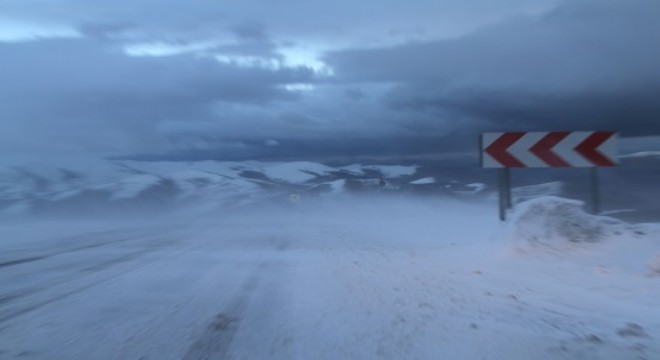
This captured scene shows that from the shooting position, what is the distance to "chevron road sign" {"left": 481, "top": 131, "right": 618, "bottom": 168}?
1489 centimetres

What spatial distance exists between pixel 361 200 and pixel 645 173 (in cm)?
1998

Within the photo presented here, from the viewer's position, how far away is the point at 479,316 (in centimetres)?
798

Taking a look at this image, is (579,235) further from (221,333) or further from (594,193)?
(221,333)

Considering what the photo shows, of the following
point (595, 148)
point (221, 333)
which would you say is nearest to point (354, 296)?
point (221, 333)

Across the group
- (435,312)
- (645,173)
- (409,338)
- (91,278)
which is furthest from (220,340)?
(645,173)

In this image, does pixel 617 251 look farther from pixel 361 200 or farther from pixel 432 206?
pixel 361 200

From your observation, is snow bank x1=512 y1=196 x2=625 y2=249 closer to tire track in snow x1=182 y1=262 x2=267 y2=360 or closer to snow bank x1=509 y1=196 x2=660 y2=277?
snow bank x1=509 y1=196 x2=660 y2=277

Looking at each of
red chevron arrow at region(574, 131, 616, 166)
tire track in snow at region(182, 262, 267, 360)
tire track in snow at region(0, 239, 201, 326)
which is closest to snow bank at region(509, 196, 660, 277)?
red chevron arrow at region(574, 131, 616, 166)

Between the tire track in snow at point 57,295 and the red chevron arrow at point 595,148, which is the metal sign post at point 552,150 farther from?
the tire track in snow at point 57,295

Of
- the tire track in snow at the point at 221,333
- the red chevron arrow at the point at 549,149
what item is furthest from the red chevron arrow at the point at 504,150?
the tire track in snow at the point at 221,333

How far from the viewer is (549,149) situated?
591 inches

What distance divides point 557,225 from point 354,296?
6053mm

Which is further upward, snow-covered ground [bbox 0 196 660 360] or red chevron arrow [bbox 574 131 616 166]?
red chevron arrow [bbox 574 131 616 166]

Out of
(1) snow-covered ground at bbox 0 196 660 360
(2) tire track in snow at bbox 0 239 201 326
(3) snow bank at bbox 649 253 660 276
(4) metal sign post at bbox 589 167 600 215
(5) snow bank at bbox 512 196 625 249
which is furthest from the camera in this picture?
(4) metal sign post at bbox 589 167 600 215
